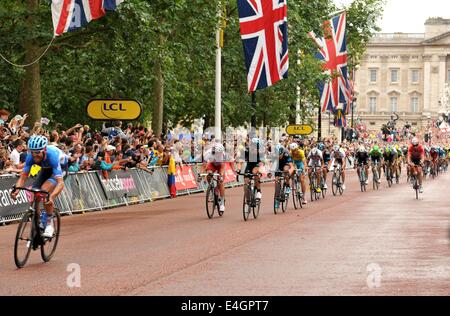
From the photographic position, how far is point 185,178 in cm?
3700

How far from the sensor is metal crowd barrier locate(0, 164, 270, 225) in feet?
75.1

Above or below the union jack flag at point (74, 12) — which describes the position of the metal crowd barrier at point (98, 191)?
below

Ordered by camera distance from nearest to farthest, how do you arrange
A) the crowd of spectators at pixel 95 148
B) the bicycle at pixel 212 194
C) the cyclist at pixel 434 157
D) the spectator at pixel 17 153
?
the spectator at pixel 17 153 → the bicycle at pixel 212 194 → the crowd of spectators at pixel 95 148 → the cyclist at pixel 434 157

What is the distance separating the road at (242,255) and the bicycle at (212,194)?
0.30 m

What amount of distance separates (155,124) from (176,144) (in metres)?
8.16

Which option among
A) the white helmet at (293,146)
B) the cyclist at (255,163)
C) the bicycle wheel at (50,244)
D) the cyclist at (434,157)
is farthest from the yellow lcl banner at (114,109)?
the cyclist at (434,157)

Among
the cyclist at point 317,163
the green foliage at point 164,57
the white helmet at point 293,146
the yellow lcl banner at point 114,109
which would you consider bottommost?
the cyclist at point 317,163

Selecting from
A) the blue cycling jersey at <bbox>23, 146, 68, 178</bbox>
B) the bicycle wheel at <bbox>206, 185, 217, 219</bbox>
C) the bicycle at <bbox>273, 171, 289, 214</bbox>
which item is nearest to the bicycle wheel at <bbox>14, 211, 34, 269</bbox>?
the blue cycling jersey at <bbox>23, 146, 68, 178</bbox>

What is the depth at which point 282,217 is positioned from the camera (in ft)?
82.1

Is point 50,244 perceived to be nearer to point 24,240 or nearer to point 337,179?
point 24,240

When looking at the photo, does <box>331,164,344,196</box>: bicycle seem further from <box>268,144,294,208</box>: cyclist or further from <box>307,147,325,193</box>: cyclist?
<box>268,144,294,208</box>: cyclist

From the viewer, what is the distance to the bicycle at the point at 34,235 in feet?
49.0

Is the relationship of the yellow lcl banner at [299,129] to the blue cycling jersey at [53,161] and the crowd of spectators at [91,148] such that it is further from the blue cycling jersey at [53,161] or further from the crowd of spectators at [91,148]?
the blue cycling jersey at [53,161]

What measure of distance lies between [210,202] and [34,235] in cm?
937
